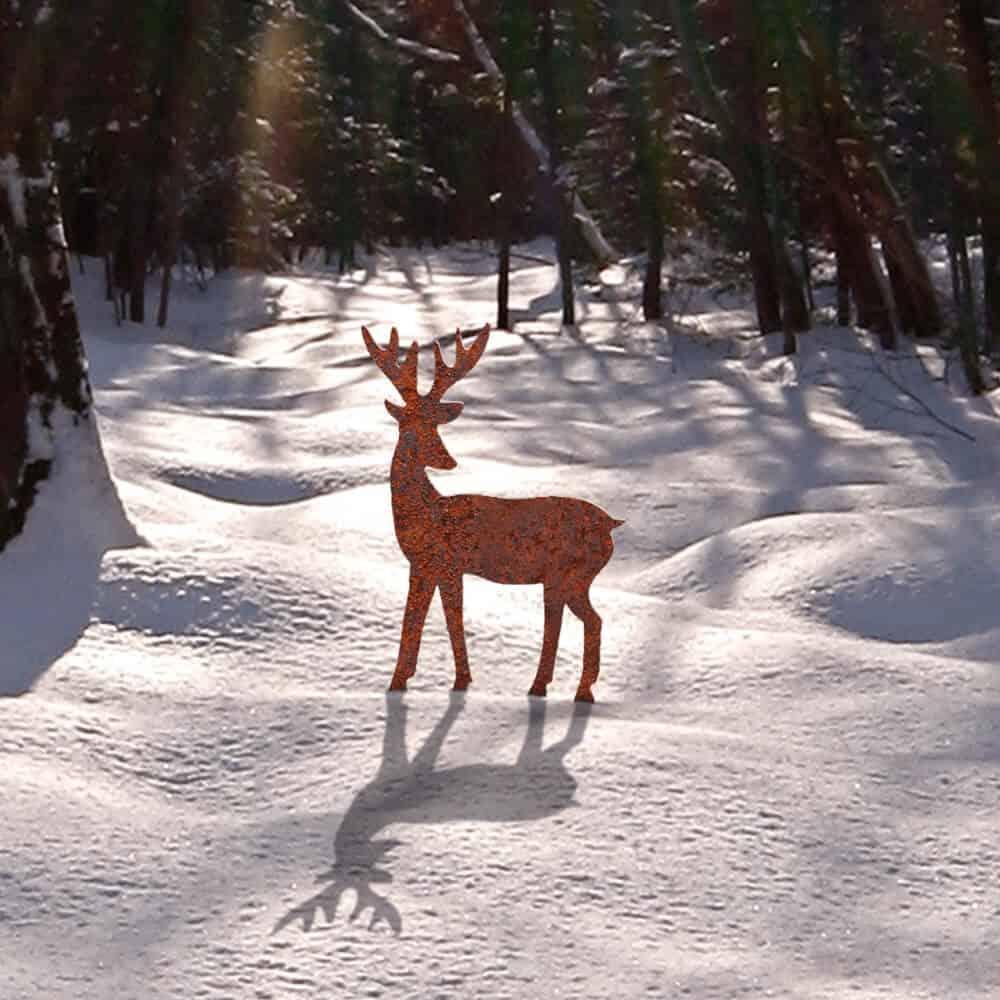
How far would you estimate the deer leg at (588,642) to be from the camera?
611 centimetres

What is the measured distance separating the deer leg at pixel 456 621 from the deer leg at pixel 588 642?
0.42 m

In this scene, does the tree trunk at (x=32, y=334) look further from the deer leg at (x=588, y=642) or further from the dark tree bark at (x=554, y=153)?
the dark tree bark at (x=554, y=153)

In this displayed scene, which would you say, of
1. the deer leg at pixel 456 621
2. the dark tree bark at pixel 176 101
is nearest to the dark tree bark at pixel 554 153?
the dark tree bark at pixel 176 101

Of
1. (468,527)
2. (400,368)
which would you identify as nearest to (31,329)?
(400,368)

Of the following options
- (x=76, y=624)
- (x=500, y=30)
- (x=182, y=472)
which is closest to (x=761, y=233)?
(x=500, y=30)

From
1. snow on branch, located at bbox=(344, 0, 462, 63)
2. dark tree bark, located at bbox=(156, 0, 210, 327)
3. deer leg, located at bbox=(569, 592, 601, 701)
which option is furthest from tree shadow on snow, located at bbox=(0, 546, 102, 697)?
snow on branch, located at bbox=(344, 0, 462, 63)

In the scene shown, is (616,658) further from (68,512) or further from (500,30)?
(500,30)

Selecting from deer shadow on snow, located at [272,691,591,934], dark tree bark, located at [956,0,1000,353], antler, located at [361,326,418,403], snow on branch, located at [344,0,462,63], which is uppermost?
snow on branch, located at [344,0,462,63]

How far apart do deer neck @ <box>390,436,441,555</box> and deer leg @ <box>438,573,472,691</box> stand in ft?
0.65

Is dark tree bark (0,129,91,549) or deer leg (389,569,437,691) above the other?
dark tree bark (0,129,91,549)

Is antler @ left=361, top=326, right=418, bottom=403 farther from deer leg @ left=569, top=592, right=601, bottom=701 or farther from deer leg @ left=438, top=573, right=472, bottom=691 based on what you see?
deer leg @ left=569, top=592, right=601, bottom=701

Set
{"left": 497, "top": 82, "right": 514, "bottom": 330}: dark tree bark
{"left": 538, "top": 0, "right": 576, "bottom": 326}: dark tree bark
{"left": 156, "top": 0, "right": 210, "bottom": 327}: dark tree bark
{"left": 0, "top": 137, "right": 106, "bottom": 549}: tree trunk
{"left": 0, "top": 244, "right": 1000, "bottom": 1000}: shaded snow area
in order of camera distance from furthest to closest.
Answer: {"left": 538, "top": 0, "right": 576, "bottom": 326}: dark tree bark → {"left": 156, "top": 0, "right": 210, "bottom": 327}: dark tree bark → {"left": 497, "top": 82, "right": 514, "bottom": 330}: dark tree bark → {"left": 0, "top": 137, "right": 106, "bottom": 549}: tree trunk → {"left": 0, "top": 244, "right": 1000, "bottom": 1000}: shaded snow area

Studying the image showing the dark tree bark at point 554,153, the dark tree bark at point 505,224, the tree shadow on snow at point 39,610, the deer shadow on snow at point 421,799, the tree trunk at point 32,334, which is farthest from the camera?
the dark tree bark at point 554,153

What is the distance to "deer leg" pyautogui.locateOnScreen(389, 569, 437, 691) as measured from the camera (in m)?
6.12
